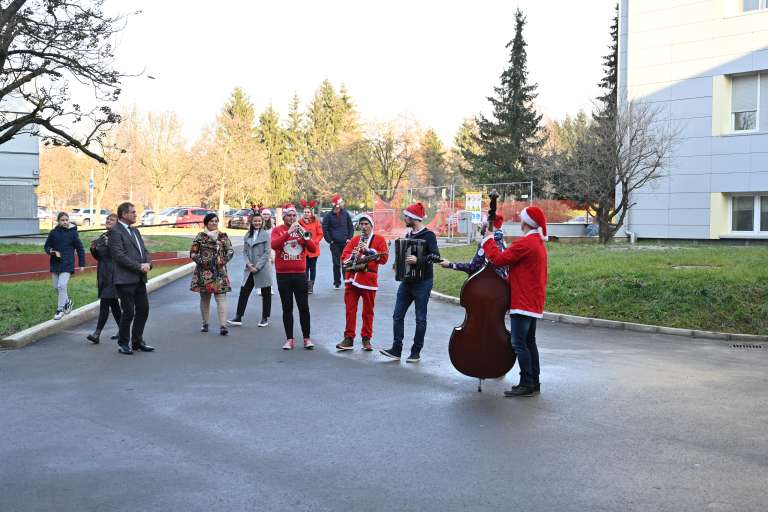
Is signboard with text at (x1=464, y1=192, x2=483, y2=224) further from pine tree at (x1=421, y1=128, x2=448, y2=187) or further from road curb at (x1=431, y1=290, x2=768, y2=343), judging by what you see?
pine tree at (x1=421, y1=128, x2=448, y2=187)

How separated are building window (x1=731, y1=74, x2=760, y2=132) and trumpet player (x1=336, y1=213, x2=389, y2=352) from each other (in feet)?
67.9

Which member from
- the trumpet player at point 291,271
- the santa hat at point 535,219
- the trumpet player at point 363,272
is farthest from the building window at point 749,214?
the santa hat at point 535,219

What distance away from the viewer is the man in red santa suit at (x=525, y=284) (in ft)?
24.3

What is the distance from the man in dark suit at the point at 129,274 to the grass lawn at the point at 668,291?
7.31 m

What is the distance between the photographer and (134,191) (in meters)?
69.4

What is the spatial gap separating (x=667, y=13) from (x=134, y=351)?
24324 mm

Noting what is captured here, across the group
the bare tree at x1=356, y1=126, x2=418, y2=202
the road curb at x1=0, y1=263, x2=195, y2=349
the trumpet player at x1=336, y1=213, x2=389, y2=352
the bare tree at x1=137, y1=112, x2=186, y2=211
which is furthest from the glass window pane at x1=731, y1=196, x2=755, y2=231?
the bare tree at x1=137, y1=112, x2=186, y2=211

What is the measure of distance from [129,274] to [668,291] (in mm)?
9097

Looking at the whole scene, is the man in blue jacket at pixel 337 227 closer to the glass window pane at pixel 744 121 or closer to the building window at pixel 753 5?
the glass window pane at pixel 744 121

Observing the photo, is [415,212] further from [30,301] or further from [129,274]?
[30,301]

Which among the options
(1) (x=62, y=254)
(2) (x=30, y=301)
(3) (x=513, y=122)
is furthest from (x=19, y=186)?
(3) (x=513, y=122)

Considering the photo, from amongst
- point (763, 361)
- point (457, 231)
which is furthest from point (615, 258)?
point (457, 231)

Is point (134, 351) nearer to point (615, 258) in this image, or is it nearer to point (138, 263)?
point (138, 263)

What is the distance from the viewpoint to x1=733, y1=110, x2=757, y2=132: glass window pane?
2592 centimetres
